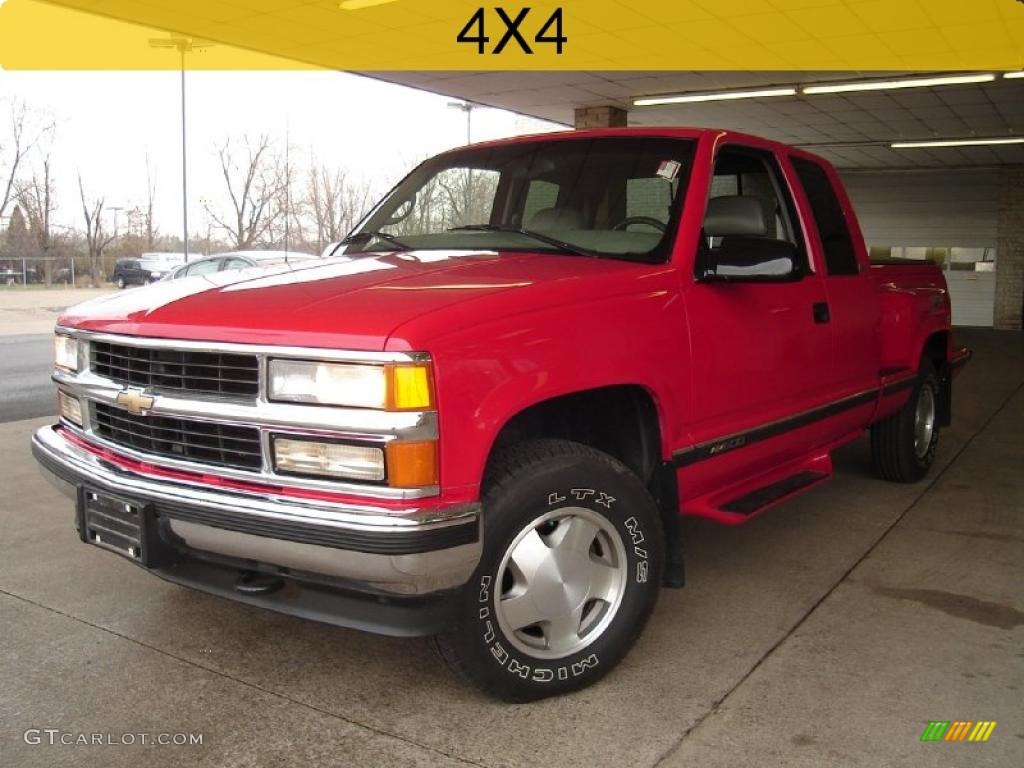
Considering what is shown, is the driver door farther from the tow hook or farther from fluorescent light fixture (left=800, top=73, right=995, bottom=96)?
fluorescent light fixture (left=800, top=73, right=995, bottom=96)

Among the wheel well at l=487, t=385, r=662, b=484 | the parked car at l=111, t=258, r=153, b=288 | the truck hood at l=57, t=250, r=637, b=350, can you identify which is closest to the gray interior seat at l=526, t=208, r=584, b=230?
the truck hood at l=57, t=250, r=637, b=350

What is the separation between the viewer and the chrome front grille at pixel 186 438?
103 inches

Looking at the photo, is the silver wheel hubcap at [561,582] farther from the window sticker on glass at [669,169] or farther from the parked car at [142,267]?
the parked car at [142,267]

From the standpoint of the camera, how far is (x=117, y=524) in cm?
283

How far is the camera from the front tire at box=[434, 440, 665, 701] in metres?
2.70

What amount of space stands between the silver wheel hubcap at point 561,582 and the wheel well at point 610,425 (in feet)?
1.20

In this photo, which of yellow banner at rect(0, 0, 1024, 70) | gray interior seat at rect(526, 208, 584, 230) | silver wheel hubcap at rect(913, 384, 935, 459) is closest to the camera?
gray interior seat at rect(526, 208, 584, 230)

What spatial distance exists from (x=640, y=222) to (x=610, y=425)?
84 cm

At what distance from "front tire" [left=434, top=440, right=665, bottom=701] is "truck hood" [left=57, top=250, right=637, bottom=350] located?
0.55m

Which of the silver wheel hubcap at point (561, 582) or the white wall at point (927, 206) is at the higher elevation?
the white wall at point (927, 206)

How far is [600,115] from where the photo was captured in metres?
16.2

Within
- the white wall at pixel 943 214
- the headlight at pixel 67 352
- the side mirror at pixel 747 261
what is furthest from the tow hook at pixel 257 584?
the white wall at pixel 943 214

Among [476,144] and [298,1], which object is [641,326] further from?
[298,1]

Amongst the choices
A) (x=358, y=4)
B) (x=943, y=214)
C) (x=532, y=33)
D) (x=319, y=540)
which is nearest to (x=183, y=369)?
(x=319, y=540)
